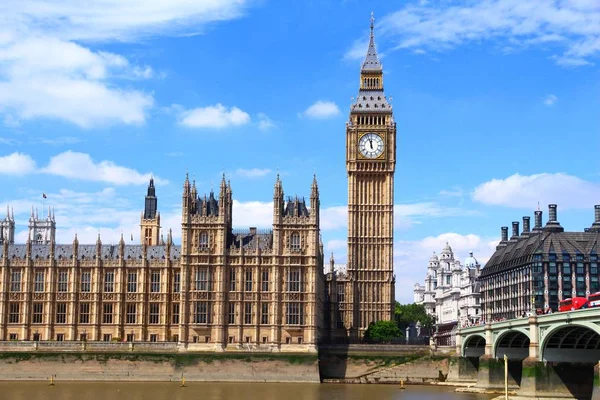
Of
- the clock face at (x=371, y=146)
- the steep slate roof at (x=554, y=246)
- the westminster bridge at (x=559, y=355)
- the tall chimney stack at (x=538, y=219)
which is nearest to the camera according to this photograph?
the westminster bridge at (x=559, y=355)

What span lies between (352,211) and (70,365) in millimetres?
53688

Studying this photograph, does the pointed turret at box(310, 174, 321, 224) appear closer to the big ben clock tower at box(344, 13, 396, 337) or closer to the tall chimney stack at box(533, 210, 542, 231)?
the big ben clock tower at box(344, 13, 396, 337)

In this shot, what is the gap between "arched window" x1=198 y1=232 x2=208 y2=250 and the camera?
437 ft

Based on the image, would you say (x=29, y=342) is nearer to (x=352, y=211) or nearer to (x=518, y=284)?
(x=352, y=211)

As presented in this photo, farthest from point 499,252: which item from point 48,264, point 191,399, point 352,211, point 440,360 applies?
point 191,399

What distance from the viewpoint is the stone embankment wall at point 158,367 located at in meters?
126

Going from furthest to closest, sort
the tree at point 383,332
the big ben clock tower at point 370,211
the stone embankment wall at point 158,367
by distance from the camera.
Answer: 1. the big ben clock tower at point 370,211
2. the tree at point 383,332
3. the stone embankment wall at point 158,367

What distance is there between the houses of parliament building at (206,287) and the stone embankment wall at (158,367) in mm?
3129

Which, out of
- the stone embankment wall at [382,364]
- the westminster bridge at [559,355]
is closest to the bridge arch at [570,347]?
the westminster bridge at [559,355]

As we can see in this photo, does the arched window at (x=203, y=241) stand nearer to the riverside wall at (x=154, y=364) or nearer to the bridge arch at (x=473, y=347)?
the riverside wall at (x=154, y=364)

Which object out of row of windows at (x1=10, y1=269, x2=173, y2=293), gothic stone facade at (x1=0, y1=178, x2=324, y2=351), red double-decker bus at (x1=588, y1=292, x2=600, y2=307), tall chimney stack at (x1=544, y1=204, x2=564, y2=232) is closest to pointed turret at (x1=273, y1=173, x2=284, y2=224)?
gothic stone facade at (x1=0, y1=178, x2=324, y2=351)

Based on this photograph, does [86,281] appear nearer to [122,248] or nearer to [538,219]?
[122,248]

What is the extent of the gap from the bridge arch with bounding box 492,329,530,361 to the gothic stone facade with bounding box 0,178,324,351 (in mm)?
26588

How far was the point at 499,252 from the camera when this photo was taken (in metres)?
193
